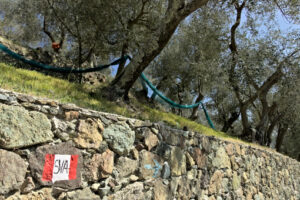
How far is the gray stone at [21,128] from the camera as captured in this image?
2049 mm

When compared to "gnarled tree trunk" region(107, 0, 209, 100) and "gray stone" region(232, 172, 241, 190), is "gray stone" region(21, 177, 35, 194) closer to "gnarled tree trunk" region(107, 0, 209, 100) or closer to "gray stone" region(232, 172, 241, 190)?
"gnarled tree trunk" region(107, 0, 209, 100)

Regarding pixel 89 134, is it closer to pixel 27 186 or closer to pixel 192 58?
pixel 27 186

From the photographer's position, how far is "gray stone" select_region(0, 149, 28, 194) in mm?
1978

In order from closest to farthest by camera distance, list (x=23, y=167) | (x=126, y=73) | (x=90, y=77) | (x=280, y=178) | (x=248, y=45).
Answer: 1. (x=23, y=167)
2. (x=126, y=73)
3. (x=90, y=77)
4. (x=280, y=178)
5. (x=248, y=45)

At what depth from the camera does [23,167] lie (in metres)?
2.13

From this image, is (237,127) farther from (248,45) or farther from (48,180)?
(48,180)

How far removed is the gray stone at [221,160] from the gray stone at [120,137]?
273 centimetres

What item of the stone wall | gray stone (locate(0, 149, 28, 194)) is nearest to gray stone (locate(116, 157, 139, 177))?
the stone wall

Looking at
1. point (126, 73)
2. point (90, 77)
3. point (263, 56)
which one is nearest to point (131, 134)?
point (126, 73)

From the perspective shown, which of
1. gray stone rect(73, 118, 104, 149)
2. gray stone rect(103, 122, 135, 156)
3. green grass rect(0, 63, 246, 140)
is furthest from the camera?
gray stone rect(103, 122, 135, 156)

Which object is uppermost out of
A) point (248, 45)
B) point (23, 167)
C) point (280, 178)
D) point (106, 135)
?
point (248, 45)

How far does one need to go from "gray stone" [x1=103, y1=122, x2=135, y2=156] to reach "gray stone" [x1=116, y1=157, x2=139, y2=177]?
0.10 m

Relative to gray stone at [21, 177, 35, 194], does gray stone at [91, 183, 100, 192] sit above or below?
below

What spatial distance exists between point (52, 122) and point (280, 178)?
9239 mm
